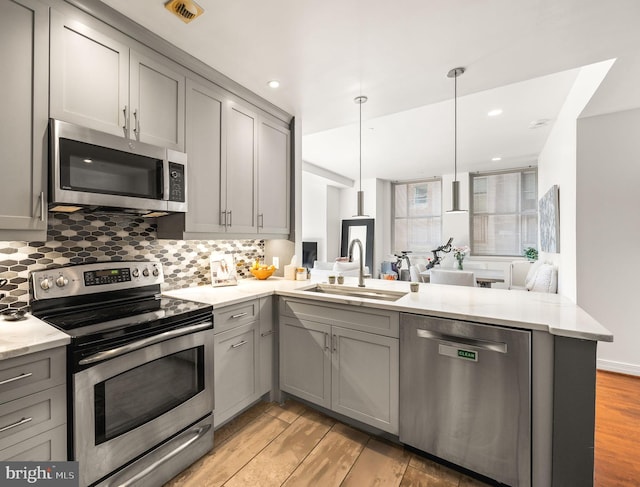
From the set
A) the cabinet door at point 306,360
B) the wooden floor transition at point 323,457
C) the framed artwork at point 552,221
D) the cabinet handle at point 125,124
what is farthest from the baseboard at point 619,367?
the cabinet handle at point 125,124

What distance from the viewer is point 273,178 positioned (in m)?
2.88

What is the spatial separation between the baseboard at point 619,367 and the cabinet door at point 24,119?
15.2ft

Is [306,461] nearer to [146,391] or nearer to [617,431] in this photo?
[146,391]

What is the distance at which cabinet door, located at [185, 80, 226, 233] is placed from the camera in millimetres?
2135

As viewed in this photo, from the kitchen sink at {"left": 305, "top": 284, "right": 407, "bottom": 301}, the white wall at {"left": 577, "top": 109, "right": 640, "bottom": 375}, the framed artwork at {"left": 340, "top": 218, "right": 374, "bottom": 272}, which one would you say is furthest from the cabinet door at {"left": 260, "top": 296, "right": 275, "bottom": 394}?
the framed artwork at {"left": 340, "top": 218, "right": 374, "bottom": 272}

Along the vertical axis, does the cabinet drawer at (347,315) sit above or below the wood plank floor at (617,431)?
above

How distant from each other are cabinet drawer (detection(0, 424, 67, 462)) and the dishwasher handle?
67.9 inches

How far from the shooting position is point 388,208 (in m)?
8.07

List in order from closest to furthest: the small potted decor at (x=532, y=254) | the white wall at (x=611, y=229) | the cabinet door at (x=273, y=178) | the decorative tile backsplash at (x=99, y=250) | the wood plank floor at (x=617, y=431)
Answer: the decorative tile backsplash at (x=99, y=250)
the wood plank floor at (x=617, y=431)
the cabinet door at (x=273, y=178)
the white wall at (x=611, y=229)
the small potted decor at (x=532, y=254)

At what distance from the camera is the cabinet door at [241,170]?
2.43 meters

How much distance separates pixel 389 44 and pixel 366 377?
2.09m

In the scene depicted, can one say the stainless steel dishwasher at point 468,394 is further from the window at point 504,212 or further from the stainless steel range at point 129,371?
the window at point 504,212

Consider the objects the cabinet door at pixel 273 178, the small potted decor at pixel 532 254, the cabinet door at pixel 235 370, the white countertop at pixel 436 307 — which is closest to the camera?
Answer: the white countertop at pixel 436 307

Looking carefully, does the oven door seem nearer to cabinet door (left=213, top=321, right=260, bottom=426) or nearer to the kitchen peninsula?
cabinet door (left=213, top=321, right=260, bottom=426)
